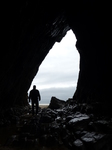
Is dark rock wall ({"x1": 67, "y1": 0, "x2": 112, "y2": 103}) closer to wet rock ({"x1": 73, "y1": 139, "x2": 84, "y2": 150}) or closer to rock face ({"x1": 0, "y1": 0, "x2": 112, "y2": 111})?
rock face ({"x1": 0, "y1": 0, "x2": 112, "y2": 111})

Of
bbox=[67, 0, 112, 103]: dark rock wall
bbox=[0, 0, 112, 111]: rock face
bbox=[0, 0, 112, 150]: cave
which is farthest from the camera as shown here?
bbox=[67, 0, 112, 103]: dark rock wall

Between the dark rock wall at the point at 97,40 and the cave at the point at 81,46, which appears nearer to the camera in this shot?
the cave at the point at 81,46

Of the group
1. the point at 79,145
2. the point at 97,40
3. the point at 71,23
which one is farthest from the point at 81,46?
the point at 79,145

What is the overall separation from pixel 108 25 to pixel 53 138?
8018mm

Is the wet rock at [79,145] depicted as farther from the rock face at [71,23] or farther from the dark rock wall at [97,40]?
the dark rock wall at [97,40]

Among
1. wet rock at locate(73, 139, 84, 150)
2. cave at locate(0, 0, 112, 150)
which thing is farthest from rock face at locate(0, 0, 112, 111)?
wet rock at locate(73, 139, 84, 150)

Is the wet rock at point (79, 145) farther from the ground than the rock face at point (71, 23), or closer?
closer

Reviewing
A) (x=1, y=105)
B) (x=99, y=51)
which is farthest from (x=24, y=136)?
(x=99, y=51)

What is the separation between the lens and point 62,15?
15250 mm

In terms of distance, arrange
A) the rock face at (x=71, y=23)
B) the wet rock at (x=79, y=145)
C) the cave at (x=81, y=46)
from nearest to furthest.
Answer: the wet rock at (x=79, y=145), the cave at (x=81, y=46), the rock face at (x=71, y=23)

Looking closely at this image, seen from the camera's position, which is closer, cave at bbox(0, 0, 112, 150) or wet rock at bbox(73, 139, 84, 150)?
wet rock at bbox(73, 139, 84, 150)

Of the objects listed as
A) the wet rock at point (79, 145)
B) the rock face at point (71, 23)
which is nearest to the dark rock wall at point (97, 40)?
the rock face at point (71, 23)

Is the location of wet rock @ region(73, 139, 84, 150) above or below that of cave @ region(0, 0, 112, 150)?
below

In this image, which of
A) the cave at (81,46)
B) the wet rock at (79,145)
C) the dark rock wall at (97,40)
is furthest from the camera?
the dark rock wall at (97,40)
